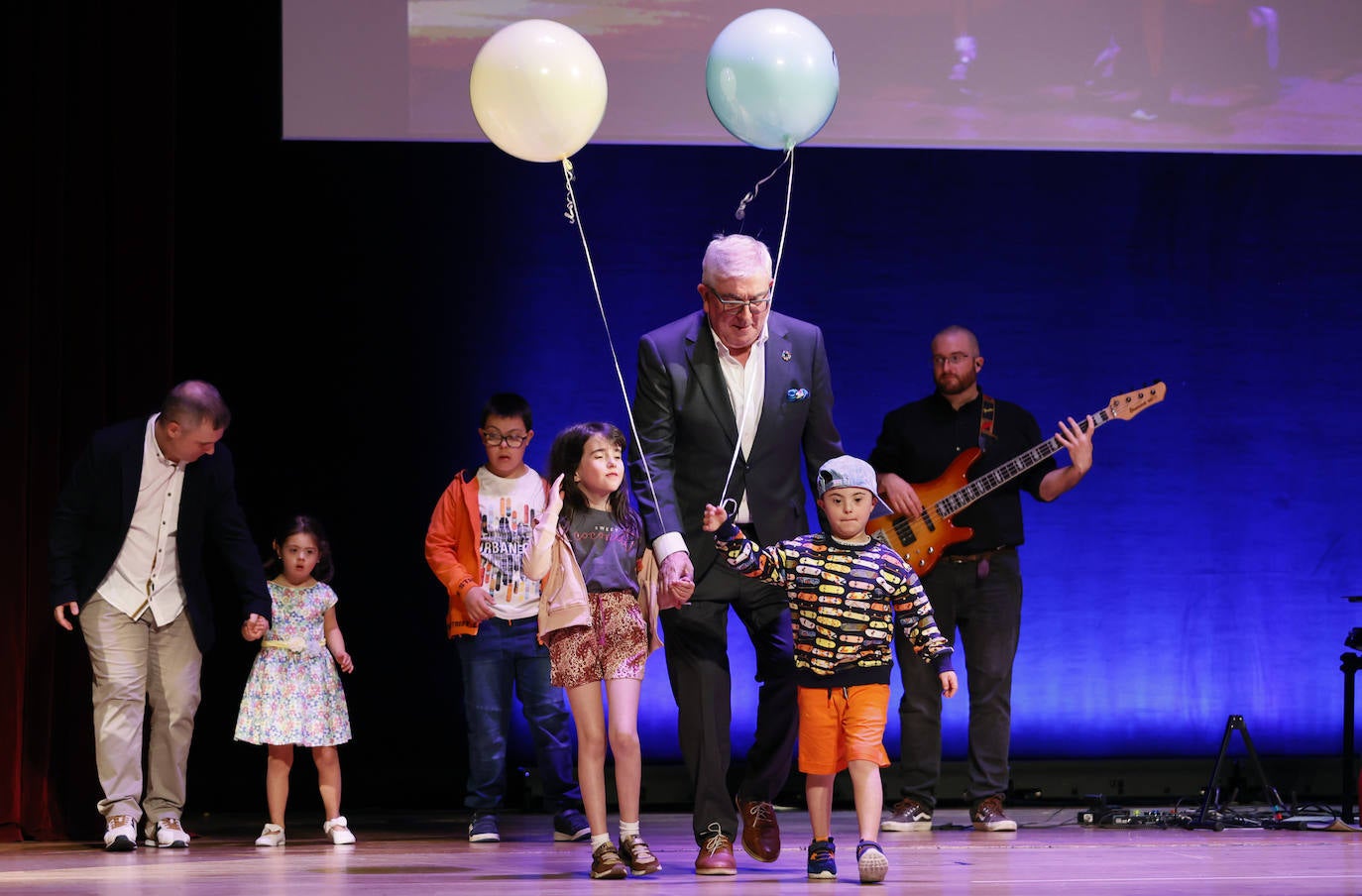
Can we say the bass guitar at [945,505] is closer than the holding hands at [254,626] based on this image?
No

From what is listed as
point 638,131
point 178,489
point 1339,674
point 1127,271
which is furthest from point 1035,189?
point 178,489

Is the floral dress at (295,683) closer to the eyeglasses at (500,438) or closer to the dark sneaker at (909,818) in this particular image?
the eyeglasses at (500,438)

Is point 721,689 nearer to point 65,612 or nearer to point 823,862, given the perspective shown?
point 823,862

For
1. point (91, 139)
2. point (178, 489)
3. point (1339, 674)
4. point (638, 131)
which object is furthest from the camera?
point (1339, 674)

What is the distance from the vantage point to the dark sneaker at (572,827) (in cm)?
488

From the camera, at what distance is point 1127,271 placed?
648cm

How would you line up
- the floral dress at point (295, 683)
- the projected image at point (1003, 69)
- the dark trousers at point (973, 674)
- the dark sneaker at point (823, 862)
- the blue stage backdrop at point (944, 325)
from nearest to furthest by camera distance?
the dark sneaker at point (823, 862), the floral dress at point (295, 683), the dark trousers at point (973, 674), the projected image at point (1003, 69), the blue stage backdrop at point (944, 325)

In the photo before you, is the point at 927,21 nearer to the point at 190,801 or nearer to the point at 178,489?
the point at 178,489

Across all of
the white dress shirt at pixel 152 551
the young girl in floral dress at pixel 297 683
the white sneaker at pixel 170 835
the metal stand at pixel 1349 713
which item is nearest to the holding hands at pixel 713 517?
the young girl in floral dress at pixel 297 683

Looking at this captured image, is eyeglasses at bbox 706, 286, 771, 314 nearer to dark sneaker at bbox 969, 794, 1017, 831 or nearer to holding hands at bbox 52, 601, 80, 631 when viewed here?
dark sneaker at bbox 969, 794, 1017, 831

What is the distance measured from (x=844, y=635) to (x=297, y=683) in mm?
2167

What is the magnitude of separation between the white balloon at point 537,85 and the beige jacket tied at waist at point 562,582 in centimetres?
104

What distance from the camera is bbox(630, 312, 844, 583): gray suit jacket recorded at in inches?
153

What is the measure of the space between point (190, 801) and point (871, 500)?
349 centimetres
